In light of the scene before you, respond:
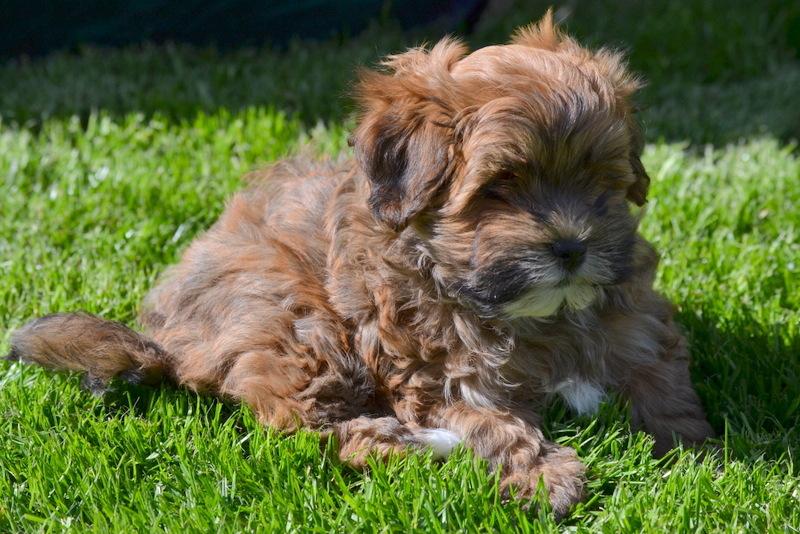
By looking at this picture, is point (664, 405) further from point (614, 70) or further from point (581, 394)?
point (614, 70)

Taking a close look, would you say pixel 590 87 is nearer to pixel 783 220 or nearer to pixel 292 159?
pixel 292 159

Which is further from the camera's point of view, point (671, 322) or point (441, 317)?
point (671, 322)

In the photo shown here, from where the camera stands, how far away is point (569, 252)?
113 inches

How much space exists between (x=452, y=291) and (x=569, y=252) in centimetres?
42

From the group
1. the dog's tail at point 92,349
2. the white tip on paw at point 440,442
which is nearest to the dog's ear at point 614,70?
the white tip on paw at point 440,442

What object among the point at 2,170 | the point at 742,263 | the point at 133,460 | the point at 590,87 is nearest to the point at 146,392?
the point at 133,460

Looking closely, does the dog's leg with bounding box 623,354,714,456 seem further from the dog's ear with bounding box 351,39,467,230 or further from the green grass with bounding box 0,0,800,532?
the dog's ear with bounding box 351,39,467,230

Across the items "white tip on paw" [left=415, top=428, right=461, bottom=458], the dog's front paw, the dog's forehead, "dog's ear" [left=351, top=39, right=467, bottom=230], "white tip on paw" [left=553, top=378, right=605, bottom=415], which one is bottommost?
the dog's front paw

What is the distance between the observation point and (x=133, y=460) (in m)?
3.16

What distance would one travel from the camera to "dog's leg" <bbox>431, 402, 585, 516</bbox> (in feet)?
9.80

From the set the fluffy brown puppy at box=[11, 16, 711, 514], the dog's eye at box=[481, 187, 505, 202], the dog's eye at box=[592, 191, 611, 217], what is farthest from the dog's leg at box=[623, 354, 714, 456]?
the dog's eye at box=[481, 187, 505, 202]

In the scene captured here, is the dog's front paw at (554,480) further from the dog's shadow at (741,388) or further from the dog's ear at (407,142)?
the dog's ear at (407,142)

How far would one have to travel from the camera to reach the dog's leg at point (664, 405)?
3330 mm

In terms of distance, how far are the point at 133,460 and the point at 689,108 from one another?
15.7 feet
